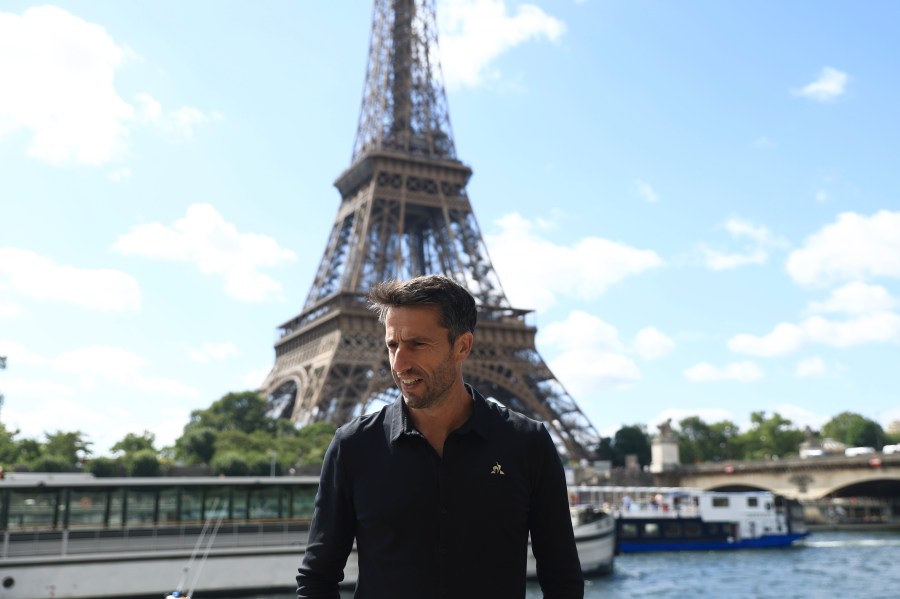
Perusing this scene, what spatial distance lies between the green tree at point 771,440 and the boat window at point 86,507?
76133 mm

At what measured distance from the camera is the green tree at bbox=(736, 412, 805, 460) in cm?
9056

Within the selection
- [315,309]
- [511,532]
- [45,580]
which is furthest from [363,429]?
[315,309]

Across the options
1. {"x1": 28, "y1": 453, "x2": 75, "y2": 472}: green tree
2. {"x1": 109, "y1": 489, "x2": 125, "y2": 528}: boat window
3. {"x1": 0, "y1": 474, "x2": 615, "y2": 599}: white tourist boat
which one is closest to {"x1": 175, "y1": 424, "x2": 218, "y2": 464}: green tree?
{"x1": 28, "y1": 453, "x2": 75, "y2": 472}: green tree

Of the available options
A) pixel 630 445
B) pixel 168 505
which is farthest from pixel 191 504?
pixel 630 445

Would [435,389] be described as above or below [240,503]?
above

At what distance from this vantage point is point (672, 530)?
4569 cm

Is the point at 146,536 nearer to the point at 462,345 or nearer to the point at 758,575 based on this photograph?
the point at 758,575

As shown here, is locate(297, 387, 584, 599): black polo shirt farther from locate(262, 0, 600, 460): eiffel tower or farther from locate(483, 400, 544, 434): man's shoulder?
locate(262, 0, 600, 460): eiffel tower

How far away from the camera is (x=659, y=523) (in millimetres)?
45500

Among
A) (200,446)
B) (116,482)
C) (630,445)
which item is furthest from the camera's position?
(630,445)

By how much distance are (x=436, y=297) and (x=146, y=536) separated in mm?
23857

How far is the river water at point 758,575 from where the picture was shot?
2631cm

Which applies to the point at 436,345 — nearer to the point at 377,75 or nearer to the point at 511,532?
the point at 511,532

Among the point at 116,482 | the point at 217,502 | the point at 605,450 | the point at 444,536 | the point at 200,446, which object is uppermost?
the point at 605,450
